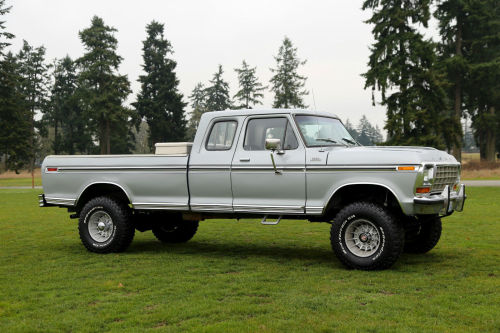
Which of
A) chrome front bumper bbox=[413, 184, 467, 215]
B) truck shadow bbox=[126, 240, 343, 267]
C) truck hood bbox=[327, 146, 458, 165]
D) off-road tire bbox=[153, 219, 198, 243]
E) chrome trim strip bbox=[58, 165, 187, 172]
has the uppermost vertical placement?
truck hood bbox=[327, 146, 458, 165]

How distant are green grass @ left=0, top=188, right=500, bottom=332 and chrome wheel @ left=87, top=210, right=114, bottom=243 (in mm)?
392

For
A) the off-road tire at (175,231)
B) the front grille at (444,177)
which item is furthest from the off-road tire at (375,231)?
the off-road tire at (175,231)

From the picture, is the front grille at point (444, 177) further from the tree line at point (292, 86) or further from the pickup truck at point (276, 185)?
the tree line at point (292, 86)

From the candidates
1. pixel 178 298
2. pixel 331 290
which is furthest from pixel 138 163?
pixel 331 290

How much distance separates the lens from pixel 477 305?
5660 millimetres

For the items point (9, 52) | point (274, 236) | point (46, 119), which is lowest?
point (274, 236)

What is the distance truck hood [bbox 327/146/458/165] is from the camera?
7.26 m

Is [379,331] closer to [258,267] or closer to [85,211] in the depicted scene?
[258,267]

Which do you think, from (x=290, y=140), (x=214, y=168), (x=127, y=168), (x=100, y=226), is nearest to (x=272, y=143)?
(x=290, y=140)

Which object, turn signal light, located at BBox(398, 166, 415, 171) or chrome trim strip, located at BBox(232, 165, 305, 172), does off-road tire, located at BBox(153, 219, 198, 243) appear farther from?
turn signal light, located at BBox(398, 166, 415, 171)

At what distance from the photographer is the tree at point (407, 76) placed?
1644 inches

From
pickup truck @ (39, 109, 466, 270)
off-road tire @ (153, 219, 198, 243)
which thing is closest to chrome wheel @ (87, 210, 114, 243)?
pickup truck @ (39, 109, 466, 270)

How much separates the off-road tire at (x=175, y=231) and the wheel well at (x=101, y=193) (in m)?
1.22

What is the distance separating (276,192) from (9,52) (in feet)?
306
